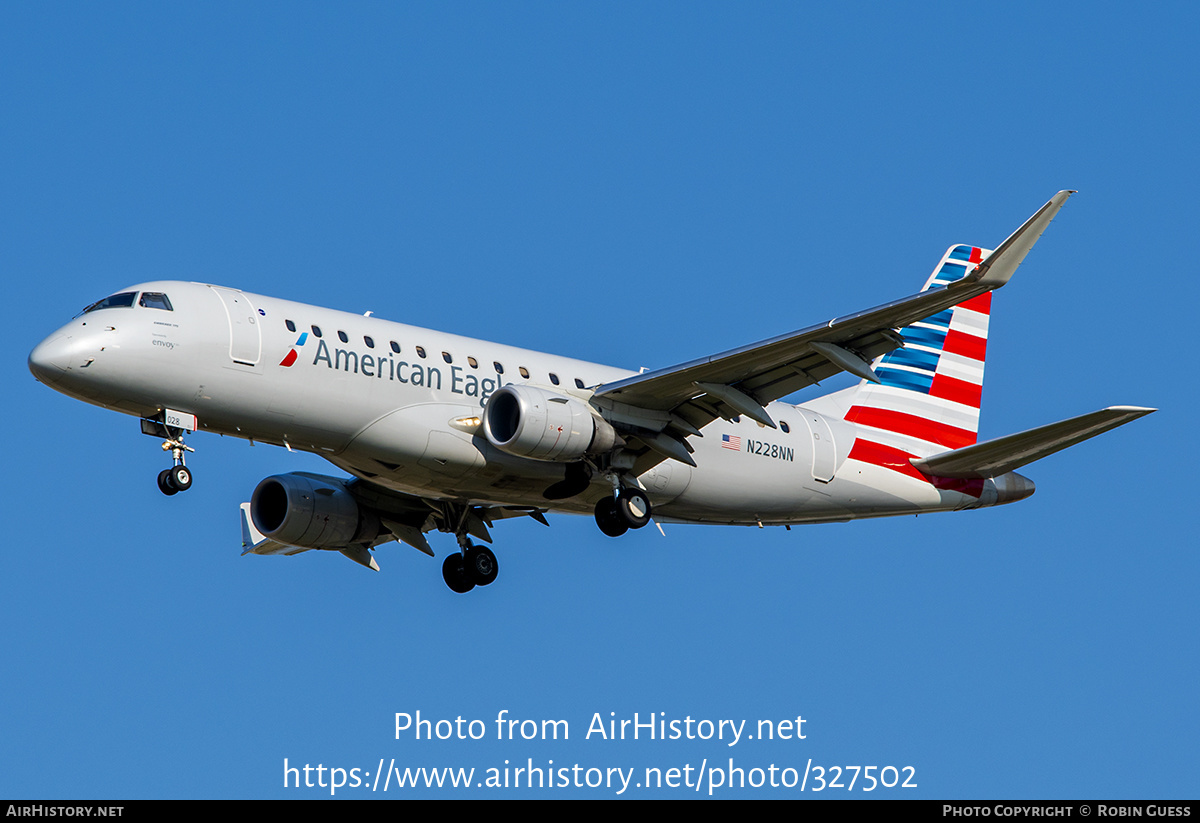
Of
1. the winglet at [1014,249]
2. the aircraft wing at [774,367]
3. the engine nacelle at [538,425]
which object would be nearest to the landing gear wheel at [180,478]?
the engine nacelle at [538,425]

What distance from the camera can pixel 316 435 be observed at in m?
28.0

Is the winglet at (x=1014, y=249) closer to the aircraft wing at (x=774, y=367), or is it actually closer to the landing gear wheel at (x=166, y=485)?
the aircraft wing at (x=774, y=367)

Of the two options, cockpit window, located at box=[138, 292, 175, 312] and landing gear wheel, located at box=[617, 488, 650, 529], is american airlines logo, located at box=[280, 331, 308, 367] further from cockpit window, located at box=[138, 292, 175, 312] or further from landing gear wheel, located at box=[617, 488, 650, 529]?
landing gear wheel, located at box=[617, 488, 650, 529]

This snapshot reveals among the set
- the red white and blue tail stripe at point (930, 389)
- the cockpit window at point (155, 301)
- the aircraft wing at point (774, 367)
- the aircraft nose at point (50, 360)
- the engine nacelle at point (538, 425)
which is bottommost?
the aircraft nose at point (50, 360)

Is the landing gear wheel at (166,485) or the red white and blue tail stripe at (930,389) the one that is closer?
the landing gear wheel at (166,485)

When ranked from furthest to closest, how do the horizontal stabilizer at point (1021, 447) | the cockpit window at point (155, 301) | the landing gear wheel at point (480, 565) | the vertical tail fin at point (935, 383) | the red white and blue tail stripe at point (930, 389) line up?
the vertical tail fin at point (935, 383), the red white and blue tail stripe at point (930, 389), the landing gear wheel at point (480, 565), the horizontal stabilizer at point (1021, 447), the cockpit window at point (155, 301)

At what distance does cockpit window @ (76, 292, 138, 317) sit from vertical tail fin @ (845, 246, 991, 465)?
16.7m

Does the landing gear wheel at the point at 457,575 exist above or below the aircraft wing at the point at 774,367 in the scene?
below

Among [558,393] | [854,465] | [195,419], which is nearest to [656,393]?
[558,393]

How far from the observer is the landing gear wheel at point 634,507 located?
101 feet

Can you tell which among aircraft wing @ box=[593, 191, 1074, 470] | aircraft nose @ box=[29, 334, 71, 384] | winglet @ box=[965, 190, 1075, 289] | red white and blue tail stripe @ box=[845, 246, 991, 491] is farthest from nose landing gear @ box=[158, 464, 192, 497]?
red white and blue tail stripe @ box=[845, 246, 991, 491]

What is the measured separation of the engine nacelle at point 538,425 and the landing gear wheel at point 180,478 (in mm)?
5614

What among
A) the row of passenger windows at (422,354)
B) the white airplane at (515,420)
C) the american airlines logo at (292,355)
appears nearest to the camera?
the white airplane at (515,420)

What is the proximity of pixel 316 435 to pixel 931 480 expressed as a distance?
47.9ft
